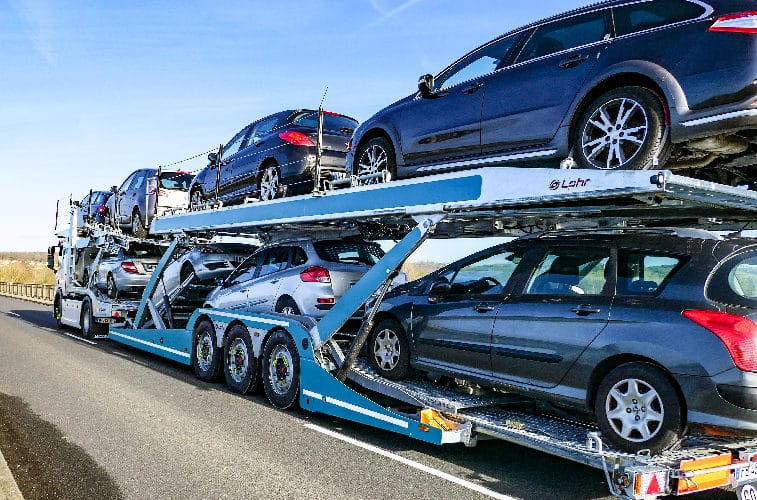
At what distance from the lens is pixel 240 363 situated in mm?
8680

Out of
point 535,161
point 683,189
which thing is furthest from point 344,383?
point 683,189

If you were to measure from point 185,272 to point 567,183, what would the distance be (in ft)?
27.9

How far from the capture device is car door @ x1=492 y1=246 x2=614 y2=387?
4.93 meters

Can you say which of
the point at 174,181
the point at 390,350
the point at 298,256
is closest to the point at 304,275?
the point at 298,256

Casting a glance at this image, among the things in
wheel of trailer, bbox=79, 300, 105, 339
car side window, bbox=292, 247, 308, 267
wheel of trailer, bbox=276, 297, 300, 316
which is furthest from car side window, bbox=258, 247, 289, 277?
wheel of trailer, bbox=79, 300, 105, 339

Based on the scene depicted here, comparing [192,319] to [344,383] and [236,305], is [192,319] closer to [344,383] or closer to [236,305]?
[236,305]

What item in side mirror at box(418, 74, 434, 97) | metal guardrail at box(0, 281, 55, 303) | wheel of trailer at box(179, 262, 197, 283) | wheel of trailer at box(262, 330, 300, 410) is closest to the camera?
side mirror at box(418, 74, 434, 97)

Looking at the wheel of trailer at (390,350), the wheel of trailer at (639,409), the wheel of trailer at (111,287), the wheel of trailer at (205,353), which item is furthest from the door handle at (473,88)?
the wheel of trailer at (111,287)

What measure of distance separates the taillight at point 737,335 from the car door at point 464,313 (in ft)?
5.94

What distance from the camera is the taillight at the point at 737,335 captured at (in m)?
4.06

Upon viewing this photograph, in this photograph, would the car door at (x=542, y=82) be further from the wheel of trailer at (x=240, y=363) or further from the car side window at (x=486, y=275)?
the wheel of trailer at (x=240, y=363)

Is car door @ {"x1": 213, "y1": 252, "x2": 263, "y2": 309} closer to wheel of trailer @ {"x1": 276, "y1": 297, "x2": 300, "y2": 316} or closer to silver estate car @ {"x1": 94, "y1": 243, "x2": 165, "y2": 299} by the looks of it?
wheel of trailer @ {"x1": 276, "y1": 297, "x2": 300, "y2": 316}

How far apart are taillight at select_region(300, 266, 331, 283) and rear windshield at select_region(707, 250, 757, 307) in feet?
15.7

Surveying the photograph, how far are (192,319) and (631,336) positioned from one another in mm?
6823
